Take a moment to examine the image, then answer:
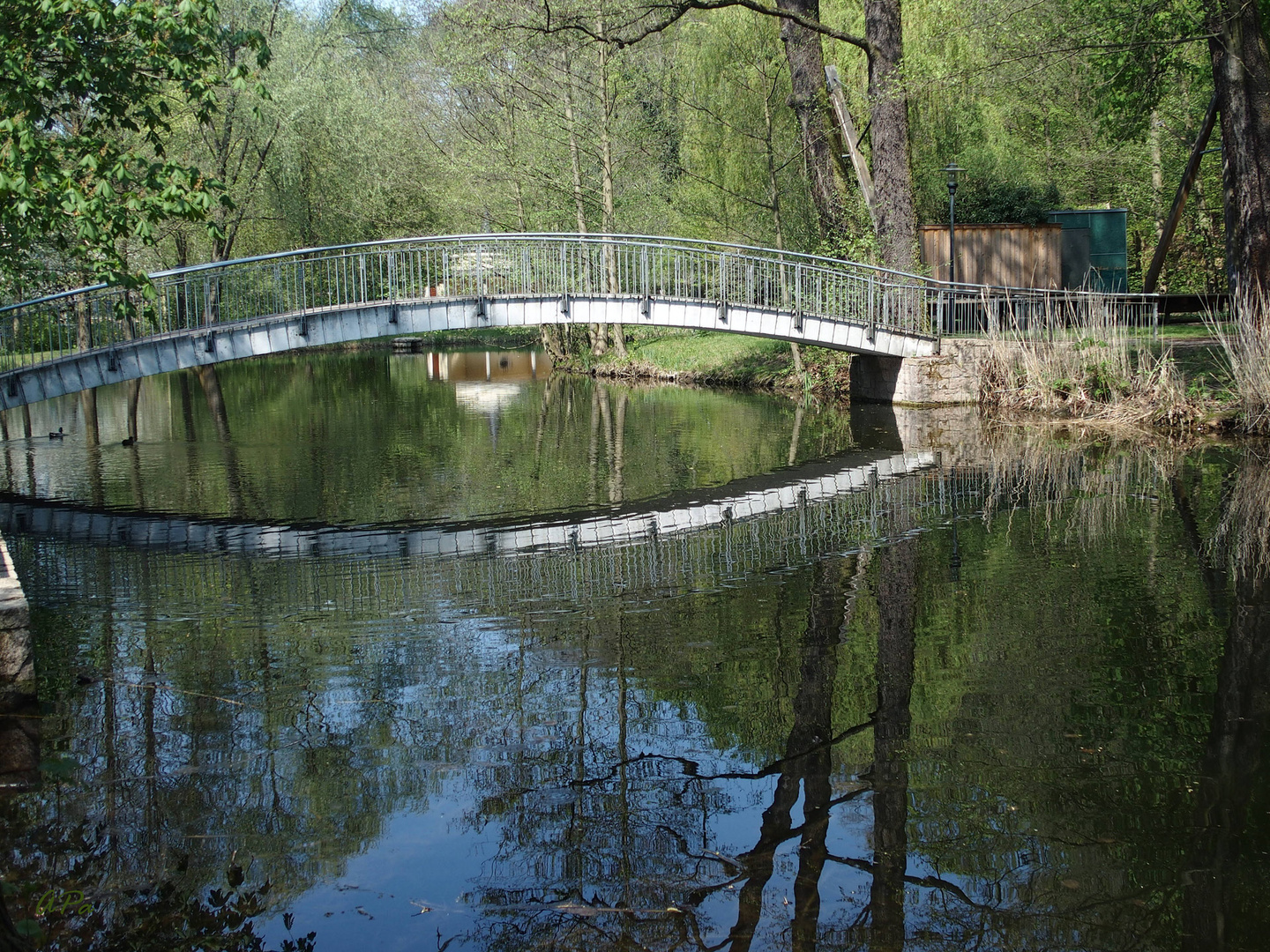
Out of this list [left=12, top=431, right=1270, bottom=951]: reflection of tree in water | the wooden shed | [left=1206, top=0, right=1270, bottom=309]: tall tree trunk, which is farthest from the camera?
the wooden shed

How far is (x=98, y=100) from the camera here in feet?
33.5

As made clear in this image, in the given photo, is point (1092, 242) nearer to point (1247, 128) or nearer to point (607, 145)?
point (1247, 128)

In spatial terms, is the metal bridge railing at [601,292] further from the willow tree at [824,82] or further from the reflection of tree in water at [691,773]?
the reflection of tree in water at [691,773]

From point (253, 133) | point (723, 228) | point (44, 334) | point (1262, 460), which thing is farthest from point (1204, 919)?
point (253, 133)

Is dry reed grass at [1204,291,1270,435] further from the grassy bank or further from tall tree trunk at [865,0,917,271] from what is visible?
the grassy bank

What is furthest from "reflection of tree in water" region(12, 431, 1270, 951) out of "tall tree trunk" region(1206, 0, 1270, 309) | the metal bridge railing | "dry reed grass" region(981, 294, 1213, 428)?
"tall tree trunk" region(1206, 0, 1270, 309)

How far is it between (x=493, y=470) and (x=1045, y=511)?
6344mm

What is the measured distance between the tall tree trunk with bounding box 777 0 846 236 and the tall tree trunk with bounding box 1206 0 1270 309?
22.3ft

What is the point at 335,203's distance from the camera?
28375 mm

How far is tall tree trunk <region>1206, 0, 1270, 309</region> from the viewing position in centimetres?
1588

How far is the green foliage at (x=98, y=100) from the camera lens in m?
8.65

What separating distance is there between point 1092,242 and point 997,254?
9.18 ft

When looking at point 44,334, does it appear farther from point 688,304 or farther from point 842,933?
point 842,933

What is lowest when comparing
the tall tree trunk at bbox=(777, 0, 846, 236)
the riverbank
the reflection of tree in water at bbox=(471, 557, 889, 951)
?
the reflection of tree in water at bbox=(471, 557, 889, 951)
